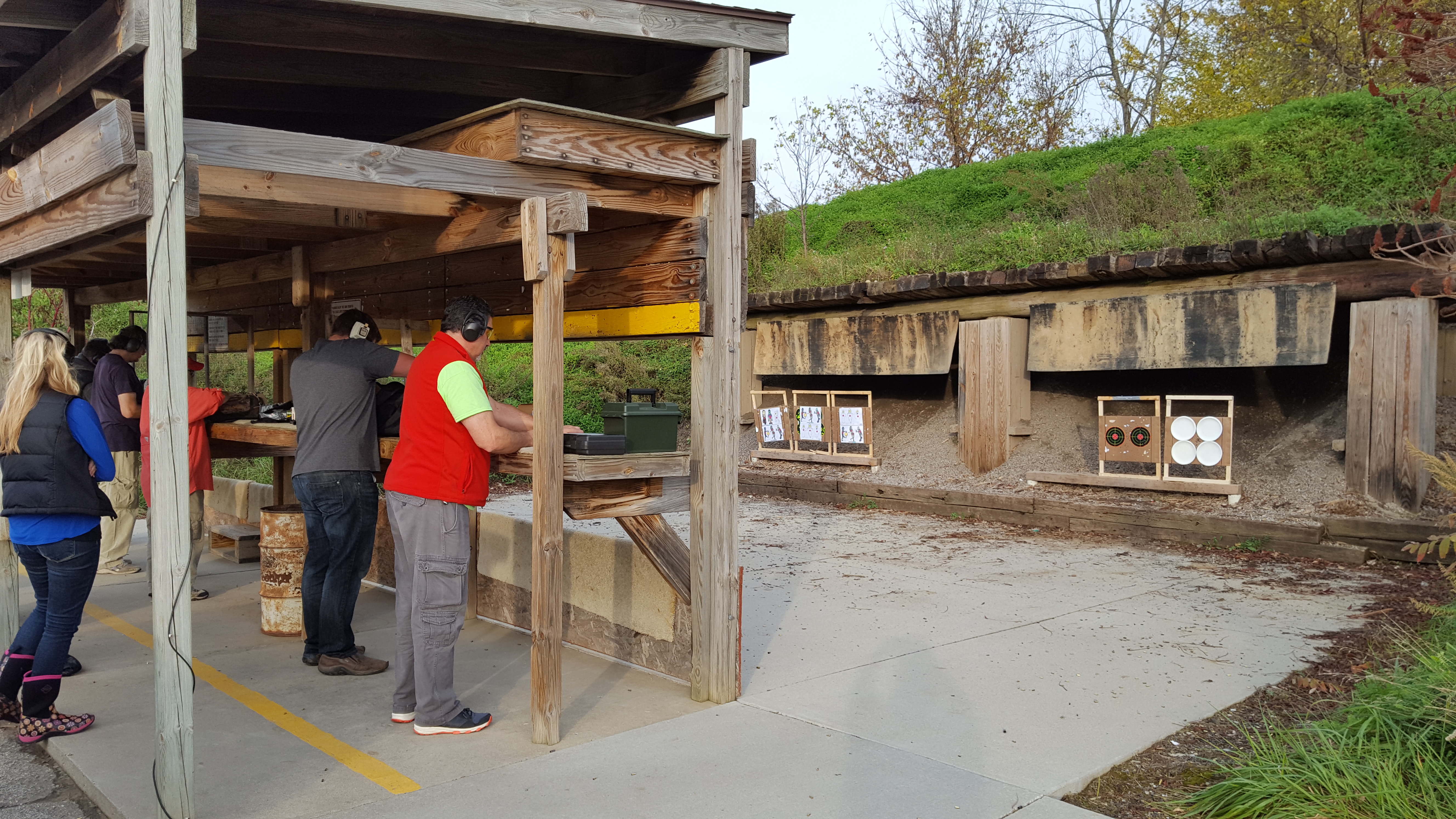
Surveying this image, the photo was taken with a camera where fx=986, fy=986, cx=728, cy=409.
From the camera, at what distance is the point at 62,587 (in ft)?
14.2

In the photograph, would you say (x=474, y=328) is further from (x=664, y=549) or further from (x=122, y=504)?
(x=122, y=504)

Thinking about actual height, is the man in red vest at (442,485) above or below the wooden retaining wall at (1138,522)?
above

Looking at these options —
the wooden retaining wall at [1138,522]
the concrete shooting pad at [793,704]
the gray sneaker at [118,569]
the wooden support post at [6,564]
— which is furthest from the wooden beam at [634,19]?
the wooden retaining wall at [1138,522]

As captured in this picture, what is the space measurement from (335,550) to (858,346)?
9.20 m

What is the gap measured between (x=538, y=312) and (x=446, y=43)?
1656mm

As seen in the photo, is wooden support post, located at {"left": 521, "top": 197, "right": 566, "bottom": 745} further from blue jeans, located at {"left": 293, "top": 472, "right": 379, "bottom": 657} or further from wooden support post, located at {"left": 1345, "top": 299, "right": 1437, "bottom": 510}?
wooden support post, located at {"left": 1345, "top": 299, "right": 1437, "bottom": 510}

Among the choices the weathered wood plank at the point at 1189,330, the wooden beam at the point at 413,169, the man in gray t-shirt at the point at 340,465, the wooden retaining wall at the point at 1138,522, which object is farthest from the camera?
the weathered wood plank at the point at 1189,330

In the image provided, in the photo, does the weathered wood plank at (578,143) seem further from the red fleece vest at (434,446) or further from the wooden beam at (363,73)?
the red fleece vest at (434,446)

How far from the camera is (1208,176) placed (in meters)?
15.6

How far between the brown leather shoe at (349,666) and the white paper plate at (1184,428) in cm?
823

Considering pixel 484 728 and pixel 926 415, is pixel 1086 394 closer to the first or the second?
pixel 926 415

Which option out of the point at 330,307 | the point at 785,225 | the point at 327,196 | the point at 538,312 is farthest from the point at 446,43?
the point at 785,225

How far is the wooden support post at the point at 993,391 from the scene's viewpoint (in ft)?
39.3

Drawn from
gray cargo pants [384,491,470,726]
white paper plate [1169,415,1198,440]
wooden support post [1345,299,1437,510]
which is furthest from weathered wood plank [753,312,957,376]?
gray cargo pants [384,491,470,726]
